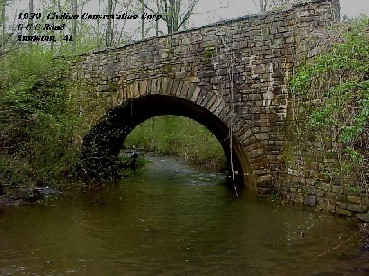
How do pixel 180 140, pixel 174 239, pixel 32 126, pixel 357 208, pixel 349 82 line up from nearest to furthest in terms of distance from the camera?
1. pixel 349 82
2. pixel 174 239
3. pixel 357 208
4. pixel 32 126
5. pixel 180 140

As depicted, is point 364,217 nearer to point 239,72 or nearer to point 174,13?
point 239,72

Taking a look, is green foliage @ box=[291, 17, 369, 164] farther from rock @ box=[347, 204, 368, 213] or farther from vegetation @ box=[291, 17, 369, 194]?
rock @ box=[347, 204, 368, 213]

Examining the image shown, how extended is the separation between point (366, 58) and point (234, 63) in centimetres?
322

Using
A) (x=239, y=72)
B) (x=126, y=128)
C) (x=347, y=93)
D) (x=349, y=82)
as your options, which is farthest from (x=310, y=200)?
(x=126, y=128)

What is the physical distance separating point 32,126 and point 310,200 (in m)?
5.49

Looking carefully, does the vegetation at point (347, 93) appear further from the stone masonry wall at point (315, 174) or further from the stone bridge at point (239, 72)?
the stone bridge at point (239, 72)

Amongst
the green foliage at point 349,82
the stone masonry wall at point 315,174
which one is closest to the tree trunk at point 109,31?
the stone masonry wall at point 315,174

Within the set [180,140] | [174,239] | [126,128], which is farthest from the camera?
[180,140]

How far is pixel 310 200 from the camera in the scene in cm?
716

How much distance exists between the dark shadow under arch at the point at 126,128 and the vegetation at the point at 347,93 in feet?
9.32

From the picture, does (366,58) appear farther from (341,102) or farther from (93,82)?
(93,82)

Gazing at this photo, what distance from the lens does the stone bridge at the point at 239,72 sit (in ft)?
25.1

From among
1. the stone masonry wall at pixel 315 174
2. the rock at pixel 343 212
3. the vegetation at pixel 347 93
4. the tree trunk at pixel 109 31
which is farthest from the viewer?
the tree trunk at pixel 109 31

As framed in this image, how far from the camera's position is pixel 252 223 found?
6465 millimetres
